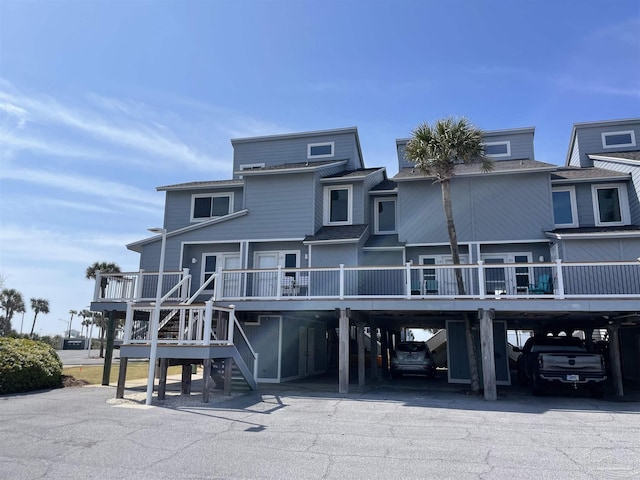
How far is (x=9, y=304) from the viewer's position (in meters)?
63.3

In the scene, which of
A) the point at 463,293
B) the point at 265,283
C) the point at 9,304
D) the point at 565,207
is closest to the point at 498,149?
the point at 565,207

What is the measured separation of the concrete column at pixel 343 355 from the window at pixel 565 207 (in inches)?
405

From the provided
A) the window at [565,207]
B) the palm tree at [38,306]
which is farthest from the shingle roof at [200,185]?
the palm tree at [38,306]

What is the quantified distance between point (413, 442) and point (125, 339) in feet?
28.2

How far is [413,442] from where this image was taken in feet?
26.3

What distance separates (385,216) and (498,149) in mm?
6556

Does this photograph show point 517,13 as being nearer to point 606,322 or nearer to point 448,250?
point 448,250

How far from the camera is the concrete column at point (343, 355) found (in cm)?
1445

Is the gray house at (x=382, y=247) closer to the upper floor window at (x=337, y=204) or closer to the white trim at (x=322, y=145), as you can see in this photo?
the upper floor window at (x=337, y=204)

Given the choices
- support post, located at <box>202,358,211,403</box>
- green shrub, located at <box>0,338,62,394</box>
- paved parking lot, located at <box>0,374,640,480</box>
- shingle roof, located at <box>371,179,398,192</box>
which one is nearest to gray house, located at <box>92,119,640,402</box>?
shingle roof, located at <box>371,179,398,192</box>

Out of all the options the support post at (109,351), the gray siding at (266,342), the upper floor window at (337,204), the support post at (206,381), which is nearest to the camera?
the support post at (206,381)

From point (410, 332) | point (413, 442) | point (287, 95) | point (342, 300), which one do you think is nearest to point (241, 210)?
point (287, 95)

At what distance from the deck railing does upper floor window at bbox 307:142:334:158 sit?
7.36 meters

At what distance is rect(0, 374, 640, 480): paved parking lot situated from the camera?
6.40 meters
